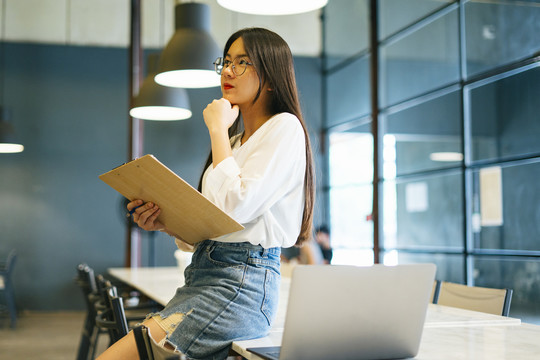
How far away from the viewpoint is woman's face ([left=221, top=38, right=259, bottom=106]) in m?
1.50

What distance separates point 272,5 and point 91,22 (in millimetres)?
6064

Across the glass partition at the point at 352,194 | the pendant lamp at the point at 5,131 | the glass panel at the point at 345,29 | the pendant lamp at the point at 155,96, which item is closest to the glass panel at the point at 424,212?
the glass partition at the point at 352,194

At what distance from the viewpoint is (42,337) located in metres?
6.10

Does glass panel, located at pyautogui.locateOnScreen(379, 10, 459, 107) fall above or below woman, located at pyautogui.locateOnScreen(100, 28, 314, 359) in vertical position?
above

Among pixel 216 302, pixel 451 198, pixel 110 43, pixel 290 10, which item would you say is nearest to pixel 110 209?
pixel 110 43

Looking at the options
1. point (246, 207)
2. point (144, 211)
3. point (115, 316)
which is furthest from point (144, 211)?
point (115, 316)

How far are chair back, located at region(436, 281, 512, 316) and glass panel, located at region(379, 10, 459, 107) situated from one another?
11.1ft

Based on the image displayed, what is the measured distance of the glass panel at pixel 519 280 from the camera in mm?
4562

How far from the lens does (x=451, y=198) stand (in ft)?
18.5

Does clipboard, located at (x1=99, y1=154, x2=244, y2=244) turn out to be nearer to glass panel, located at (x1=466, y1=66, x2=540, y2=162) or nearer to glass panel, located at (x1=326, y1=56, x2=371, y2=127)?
glass panel, located at (x1=466, y1=66, x2=540, y2=162)

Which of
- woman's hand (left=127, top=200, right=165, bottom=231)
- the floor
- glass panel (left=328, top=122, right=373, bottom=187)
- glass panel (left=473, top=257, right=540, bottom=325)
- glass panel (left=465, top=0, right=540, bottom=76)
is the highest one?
glass panel (left=465, top=0, right=540, bottom=76)

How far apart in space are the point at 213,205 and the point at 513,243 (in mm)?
4144

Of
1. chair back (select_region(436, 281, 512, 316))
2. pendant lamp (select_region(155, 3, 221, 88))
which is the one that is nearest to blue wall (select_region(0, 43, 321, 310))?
pendant lamp (select_region(155, 3, 221, 88))

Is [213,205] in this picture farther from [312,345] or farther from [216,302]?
[312,345]
